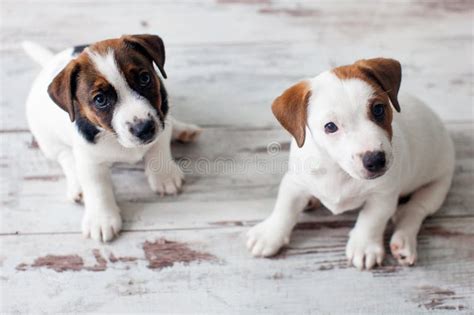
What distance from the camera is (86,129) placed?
7.40 feet

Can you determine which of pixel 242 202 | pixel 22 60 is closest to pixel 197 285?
pixel 242 202

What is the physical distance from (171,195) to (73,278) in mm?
524

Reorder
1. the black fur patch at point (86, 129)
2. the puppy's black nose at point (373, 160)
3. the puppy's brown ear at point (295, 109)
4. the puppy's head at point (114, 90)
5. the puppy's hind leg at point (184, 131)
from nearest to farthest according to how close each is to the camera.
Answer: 1. the puppy's black nose at point (373, 160)
2. the puppy's brown ear at point (295, 109)
3. the puppy's head at point (114, 90)
4. the black fur patch at point (86, 129)
5. the puppy's hind leg at point (184, 131)

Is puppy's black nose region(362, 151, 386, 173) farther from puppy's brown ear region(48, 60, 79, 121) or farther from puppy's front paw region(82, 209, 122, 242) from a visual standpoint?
puppy's front paw region(82, 209, 122, 242)

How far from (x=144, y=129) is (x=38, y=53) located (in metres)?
1.09

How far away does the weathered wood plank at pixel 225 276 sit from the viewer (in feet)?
7.74

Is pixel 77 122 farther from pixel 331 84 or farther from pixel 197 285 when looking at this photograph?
pixel 331 84

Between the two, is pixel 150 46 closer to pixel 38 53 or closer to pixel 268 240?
pixel 268 240

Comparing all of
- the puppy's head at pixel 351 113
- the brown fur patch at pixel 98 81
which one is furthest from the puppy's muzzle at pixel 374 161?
the brown fur patch at pixel 98 81

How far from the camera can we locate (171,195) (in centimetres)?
269

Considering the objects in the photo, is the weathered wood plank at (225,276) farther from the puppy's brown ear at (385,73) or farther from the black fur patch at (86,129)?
the puppy's brown ear at (385,73)

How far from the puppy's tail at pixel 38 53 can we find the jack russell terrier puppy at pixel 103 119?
1.19ft

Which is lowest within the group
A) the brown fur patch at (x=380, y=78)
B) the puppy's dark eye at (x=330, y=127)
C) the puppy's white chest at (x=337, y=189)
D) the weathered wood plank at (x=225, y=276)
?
the weathered wood plank at (x=225, y=276)

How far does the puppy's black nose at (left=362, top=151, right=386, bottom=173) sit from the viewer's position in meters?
1.91
